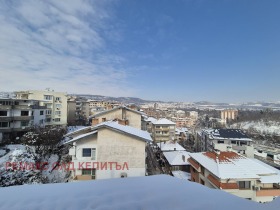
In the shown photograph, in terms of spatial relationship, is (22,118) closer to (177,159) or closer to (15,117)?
(15,117)

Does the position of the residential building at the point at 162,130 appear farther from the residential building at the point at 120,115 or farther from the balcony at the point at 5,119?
the balcony at the point at 5,119

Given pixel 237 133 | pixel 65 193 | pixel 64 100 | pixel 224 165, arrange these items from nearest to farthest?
pixel 65 193 → pixel 224 165 → pixel 237 133 → pixel 64 100

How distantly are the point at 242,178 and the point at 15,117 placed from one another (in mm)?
23608

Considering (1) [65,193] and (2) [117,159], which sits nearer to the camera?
(1) [65,193]

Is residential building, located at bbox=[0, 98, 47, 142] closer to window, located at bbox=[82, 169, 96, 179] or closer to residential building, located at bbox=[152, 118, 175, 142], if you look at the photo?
window, located at bbox=[82, 169, 96, 179]

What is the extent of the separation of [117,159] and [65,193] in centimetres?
762

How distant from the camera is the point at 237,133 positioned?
26828mm

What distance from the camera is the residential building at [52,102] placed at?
29.8m

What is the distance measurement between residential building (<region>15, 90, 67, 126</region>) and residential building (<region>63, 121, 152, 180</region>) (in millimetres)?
22692

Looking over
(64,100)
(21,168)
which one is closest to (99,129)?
(21,168)

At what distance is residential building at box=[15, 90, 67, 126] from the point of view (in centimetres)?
2978

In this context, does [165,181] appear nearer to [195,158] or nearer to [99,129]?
[99,129]

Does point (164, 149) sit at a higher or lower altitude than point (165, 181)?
lower

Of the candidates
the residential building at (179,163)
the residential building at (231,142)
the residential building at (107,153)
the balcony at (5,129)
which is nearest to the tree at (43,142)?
the balcony at (5,129)
